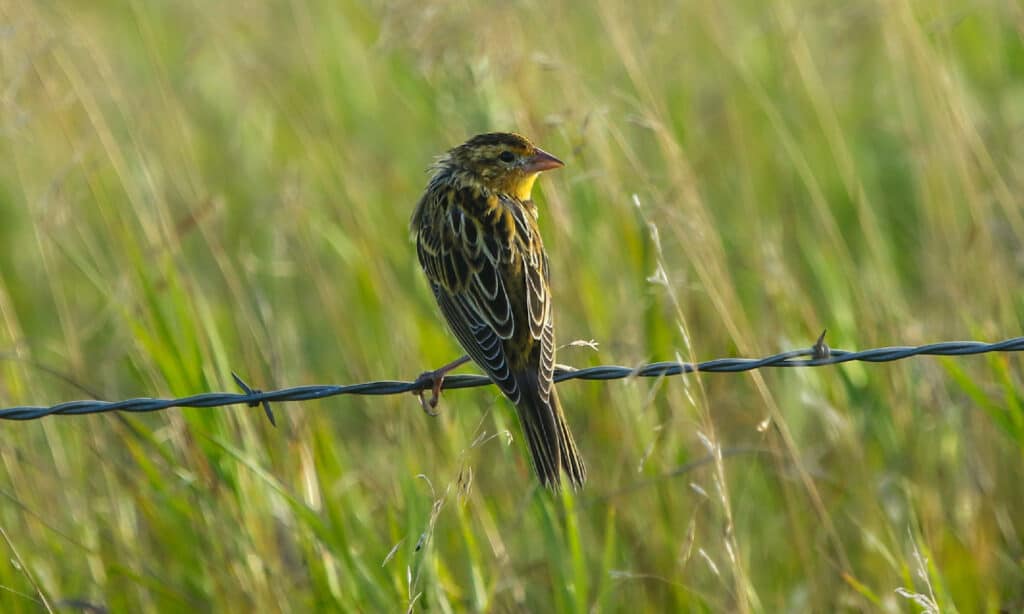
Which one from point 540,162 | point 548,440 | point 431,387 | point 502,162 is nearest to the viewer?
point 548,440

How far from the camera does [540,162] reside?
4.78 meters

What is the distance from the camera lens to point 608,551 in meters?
3.85

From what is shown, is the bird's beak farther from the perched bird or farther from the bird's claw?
the bird's claw

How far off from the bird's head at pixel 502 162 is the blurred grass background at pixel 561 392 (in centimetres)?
11

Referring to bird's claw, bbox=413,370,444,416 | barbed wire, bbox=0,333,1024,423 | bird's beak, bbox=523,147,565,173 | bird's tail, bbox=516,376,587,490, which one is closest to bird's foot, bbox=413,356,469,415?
bird's claw, bbox=413,370,444,416

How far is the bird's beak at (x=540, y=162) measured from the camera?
15.5ft

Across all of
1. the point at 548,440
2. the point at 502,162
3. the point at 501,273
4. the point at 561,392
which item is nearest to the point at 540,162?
the point at 502,162

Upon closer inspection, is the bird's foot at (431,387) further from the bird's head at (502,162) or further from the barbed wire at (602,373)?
the bird's head at (502,162)

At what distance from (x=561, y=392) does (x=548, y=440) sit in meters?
0.92

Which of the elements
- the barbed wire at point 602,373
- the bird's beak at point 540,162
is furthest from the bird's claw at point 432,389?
the bird's beak at point 540,162

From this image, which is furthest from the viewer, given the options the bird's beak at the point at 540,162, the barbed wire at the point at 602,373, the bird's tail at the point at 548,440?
the bird's beak at the point at 540,162

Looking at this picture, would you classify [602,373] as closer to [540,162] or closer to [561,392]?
[561,392]

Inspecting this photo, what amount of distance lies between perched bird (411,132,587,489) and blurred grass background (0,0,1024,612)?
0.16m

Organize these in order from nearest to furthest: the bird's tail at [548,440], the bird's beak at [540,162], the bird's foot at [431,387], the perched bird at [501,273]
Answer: the bird's tail at [548,440] → the perched bird at [501,273] → the bird's foot at [431,387] → the bird's beak at [540,162]
